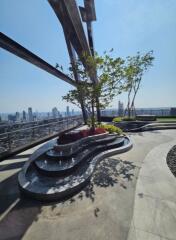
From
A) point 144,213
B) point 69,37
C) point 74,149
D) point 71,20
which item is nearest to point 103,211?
point 144,213

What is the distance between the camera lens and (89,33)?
1562 centimetres

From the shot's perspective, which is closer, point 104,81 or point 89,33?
point 104,81

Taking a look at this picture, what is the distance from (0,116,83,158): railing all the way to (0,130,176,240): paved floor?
6.78 feet

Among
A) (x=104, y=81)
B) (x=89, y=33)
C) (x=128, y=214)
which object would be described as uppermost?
(x=89, y=33)

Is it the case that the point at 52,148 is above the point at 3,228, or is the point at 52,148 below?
above

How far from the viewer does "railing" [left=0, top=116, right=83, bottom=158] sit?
22.4 feet

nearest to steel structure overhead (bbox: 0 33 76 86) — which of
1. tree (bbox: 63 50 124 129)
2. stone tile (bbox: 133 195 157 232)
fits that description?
tree (bbox: 63 50 124 129)

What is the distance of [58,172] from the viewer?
4648mm

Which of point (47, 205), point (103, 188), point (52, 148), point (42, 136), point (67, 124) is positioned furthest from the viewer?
point (67, 124)

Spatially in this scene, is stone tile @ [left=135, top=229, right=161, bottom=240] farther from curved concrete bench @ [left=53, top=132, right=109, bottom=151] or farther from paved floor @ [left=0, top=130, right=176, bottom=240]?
curved concrete bench @ [left=53, top=132, right=109, bottom=151]

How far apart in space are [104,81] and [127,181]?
4.84 m

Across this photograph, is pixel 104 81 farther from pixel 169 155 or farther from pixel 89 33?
pixel 89 33

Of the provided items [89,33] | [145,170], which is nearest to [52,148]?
[145,170]

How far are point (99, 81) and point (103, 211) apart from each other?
5979mm
